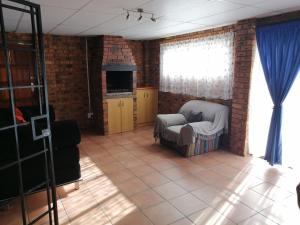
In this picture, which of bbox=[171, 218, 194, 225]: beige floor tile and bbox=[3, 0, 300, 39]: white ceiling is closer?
bbox=[171, 218, 194, 225]: beige floor tile

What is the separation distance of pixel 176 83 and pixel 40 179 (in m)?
3.56

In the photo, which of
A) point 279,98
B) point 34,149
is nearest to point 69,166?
point 34,149

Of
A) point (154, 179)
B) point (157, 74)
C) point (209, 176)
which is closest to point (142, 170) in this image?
point (154, 179)

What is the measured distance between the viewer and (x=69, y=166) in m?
2.83

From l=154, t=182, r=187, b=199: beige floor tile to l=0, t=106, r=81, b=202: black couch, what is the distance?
3.43 feet

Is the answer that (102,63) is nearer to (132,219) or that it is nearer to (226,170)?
(226,170)

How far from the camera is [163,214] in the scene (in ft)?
7.86

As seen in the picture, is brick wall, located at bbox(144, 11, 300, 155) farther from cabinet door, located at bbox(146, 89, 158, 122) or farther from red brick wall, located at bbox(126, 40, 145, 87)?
red brick wall, located at bbox(126, 40, 145, 87)

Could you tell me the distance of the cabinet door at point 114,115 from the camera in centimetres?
519

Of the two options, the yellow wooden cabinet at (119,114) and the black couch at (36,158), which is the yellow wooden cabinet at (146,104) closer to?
the yellow wooden cabinet at (119,114)

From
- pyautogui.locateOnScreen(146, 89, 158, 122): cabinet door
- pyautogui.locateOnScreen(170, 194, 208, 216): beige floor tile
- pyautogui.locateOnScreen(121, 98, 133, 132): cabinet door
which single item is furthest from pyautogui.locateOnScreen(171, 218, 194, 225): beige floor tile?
pyautogui.locateOnScreen(146, 89, 158, 122): cabinet door

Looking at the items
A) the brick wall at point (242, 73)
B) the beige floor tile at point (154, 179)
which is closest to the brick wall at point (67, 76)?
the brick wall at point (242, 73)

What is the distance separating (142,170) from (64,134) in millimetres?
Answer: 1316

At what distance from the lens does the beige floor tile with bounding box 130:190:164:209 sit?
258 centimetres
